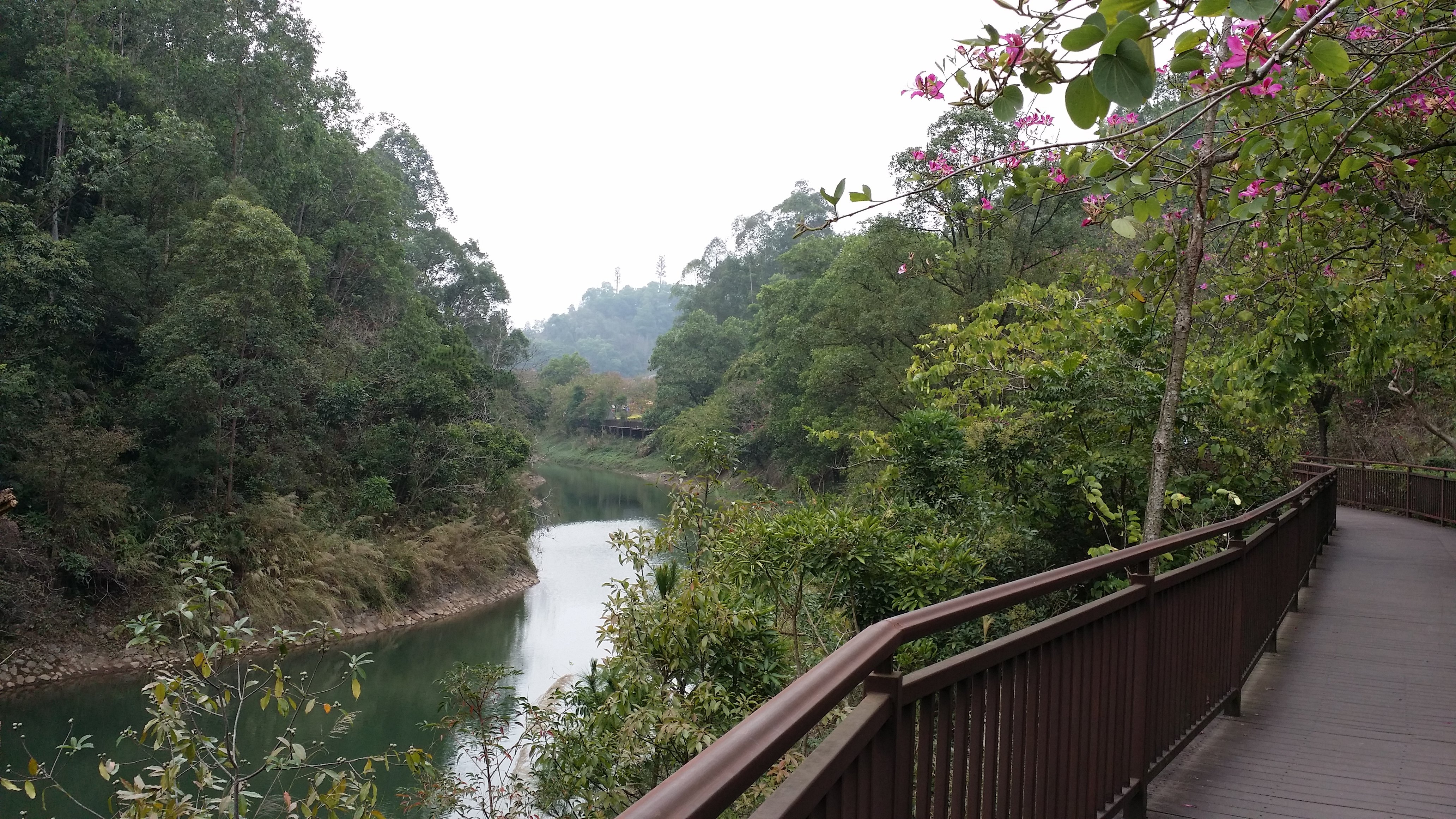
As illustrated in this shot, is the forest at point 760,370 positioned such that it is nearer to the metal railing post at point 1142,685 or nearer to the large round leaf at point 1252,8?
the large round leaf at point 1252,8

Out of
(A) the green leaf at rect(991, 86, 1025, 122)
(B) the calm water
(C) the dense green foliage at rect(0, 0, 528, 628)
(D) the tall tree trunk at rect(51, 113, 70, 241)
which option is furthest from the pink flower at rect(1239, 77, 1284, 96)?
(D) the tall tree trunk at rect(51, 113, 70, 241)

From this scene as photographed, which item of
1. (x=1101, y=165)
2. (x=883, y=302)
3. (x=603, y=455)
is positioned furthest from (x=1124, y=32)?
(x=603, y=455)

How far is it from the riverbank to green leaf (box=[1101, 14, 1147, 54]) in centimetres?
4394

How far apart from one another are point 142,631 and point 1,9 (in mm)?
19278

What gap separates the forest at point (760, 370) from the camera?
4.44 metres

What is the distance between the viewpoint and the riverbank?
49781mm

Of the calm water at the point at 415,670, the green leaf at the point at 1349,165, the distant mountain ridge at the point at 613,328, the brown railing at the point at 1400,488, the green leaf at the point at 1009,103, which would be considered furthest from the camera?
the distant mountain ridge at the point at 613,328

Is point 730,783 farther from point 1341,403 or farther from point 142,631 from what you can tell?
point 1341,403

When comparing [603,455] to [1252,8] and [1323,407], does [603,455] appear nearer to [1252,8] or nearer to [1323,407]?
[1323,407]

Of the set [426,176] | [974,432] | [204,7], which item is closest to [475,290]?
[426,176]

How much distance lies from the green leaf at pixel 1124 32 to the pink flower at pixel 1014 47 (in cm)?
82

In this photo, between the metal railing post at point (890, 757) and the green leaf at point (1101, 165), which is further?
the green leaf at point (1101, 165)

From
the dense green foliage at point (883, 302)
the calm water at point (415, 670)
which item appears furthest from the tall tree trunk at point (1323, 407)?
the calm water at point (415, 670)

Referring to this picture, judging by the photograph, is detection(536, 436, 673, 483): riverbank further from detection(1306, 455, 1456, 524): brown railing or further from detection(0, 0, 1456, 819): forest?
detection(1306, 455, 1456, 524): brown railing
